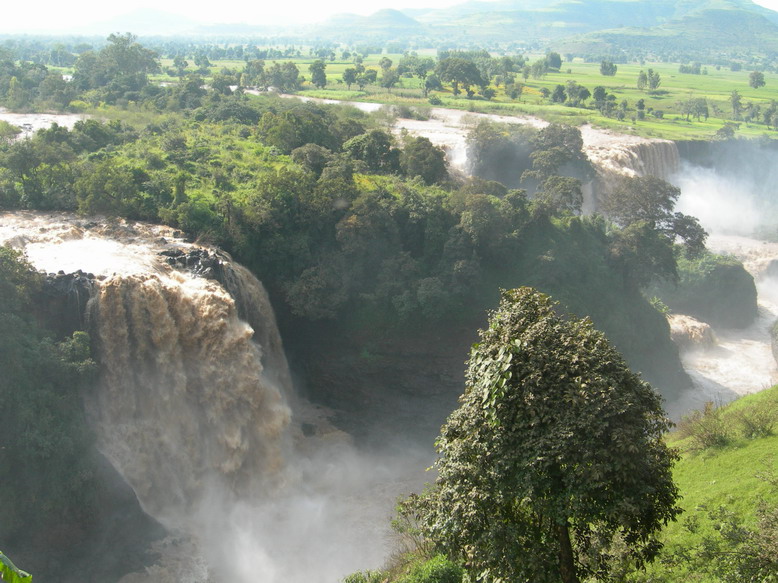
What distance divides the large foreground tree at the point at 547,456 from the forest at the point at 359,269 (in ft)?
0.29

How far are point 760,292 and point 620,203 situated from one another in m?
16.8

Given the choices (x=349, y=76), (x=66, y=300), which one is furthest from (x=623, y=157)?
(x=66, y=300)

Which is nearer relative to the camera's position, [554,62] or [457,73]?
[457,73]

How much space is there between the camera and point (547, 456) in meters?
11.7

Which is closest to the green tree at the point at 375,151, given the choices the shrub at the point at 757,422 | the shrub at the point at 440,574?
the shrub at the point at 757,422

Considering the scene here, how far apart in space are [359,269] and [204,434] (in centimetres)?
1069

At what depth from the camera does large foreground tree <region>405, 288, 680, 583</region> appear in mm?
11531

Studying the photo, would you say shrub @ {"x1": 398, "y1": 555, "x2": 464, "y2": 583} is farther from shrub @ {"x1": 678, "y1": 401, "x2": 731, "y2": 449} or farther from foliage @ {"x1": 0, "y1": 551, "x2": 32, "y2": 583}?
foliage @ {"x1": 0, "y1": 551, "x2": 32, "y2": 583}

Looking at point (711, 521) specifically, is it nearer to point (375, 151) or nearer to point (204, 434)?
point (204, 434)

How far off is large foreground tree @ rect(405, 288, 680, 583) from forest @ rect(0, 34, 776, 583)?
0.09m

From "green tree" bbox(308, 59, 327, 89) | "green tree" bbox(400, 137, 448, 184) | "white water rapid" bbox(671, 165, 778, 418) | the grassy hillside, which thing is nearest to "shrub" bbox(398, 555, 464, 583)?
the grassy hillside

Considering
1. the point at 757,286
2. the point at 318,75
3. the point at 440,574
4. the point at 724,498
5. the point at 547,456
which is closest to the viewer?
the point at 547,456

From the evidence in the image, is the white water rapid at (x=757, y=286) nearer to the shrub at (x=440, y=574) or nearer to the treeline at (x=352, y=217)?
the treeline at (x=352, y=217)

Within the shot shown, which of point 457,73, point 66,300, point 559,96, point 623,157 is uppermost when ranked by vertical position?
point 457,73
